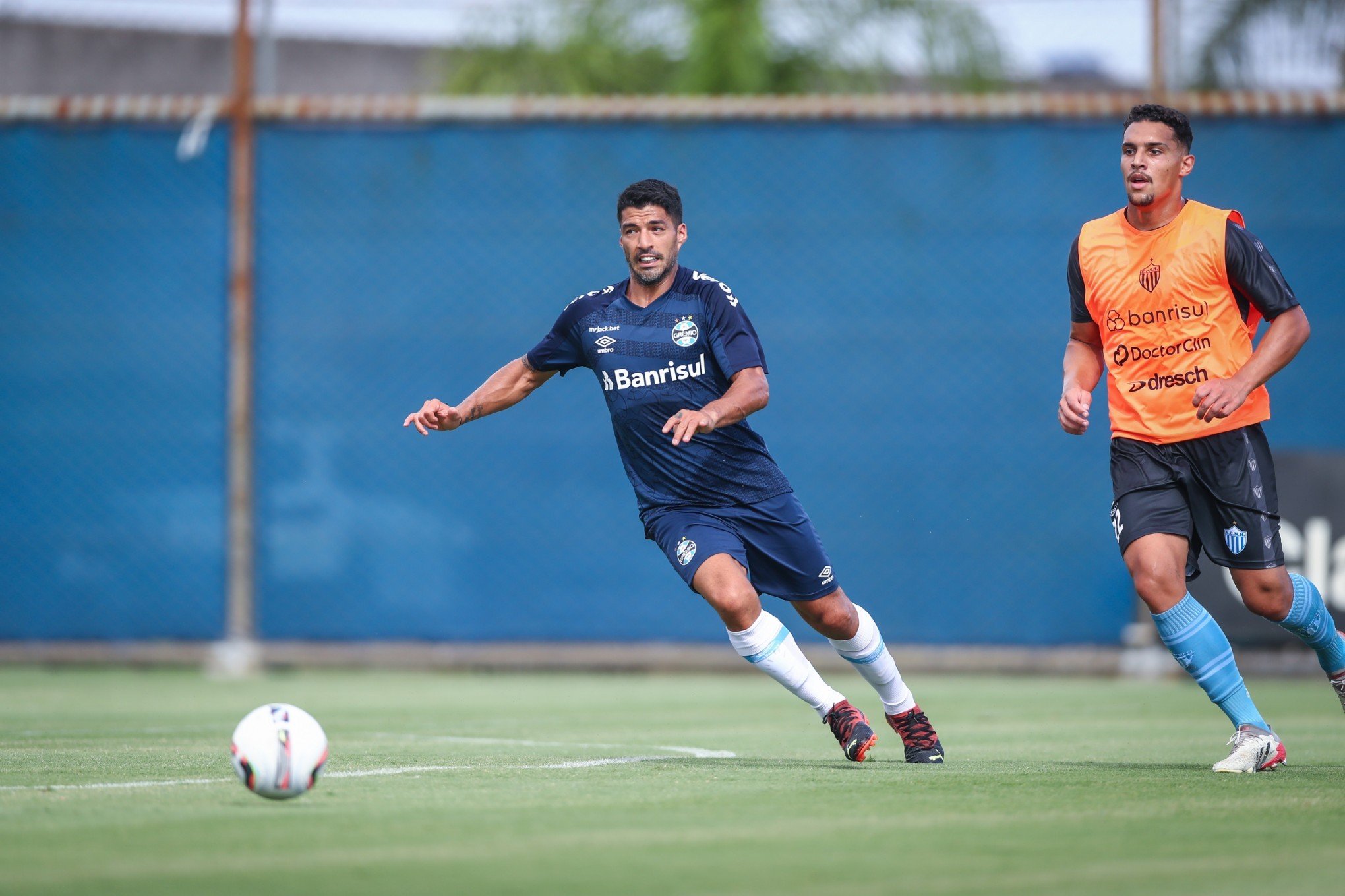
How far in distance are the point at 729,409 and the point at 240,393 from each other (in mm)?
6586

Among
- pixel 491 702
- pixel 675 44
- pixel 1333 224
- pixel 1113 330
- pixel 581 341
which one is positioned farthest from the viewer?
pixel 675 44

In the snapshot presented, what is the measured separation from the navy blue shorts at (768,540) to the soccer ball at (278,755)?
1941 millimetres

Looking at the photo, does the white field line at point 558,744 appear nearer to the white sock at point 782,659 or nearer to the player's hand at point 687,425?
the white sock at point 782,659

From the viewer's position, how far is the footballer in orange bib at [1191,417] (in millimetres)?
6035

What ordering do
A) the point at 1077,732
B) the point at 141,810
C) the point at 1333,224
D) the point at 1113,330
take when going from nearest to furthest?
the point at 141,810, the point at 1113,330, the point at 1077,732, the point at 1333,224

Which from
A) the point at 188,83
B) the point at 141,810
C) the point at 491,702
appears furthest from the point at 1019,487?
the point at 188,83

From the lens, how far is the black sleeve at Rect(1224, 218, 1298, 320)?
19.9ft

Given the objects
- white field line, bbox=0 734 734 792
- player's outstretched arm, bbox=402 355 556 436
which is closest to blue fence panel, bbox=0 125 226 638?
white field line, bbox=0 734 734 792

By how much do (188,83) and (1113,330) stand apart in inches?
795

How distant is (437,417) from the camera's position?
682 centimetres

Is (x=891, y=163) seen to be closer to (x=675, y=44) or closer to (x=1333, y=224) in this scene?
(x=1333, y=224)

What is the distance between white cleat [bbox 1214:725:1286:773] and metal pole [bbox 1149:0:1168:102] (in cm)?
648

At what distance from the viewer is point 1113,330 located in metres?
6.31

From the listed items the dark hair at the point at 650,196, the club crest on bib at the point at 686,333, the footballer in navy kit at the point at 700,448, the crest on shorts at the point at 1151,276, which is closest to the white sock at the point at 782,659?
the footballer in navy kit at the point at 700,448
